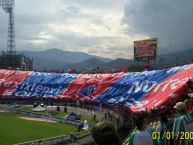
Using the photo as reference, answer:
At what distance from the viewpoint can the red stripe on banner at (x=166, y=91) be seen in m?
34.4

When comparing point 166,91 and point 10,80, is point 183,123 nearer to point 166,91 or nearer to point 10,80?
point 166,91

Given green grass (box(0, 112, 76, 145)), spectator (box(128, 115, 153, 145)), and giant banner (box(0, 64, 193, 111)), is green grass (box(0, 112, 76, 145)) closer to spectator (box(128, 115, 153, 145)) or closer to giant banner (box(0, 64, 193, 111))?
giant banner (box(0, 64, 193, 111))

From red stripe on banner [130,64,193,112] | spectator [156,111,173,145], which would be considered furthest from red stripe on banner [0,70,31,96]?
spectator [156,111,173,145]

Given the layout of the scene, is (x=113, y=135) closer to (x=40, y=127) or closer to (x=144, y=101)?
(x=144, y=101)

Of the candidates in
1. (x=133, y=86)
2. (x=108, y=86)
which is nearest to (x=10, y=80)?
(x=108, y=86)

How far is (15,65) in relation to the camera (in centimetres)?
13375

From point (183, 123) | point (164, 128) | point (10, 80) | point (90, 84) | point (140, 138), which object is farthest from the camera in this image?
point (10, 80)

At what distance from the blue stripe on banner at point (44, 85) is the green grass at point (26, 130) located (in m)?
22.4

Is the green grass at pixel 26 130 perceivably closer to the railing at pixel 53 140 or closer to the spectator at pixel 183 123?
the railing at pixel 53 140

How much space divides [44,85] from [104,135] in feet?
242

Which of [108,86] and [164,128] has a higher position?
[108,86]

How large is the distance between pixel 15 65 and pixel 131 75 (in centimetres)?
8093

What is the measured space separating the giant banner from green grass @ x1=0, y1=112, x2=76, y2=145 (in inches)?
288

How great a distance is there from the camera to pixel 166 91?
3747 centimetres
